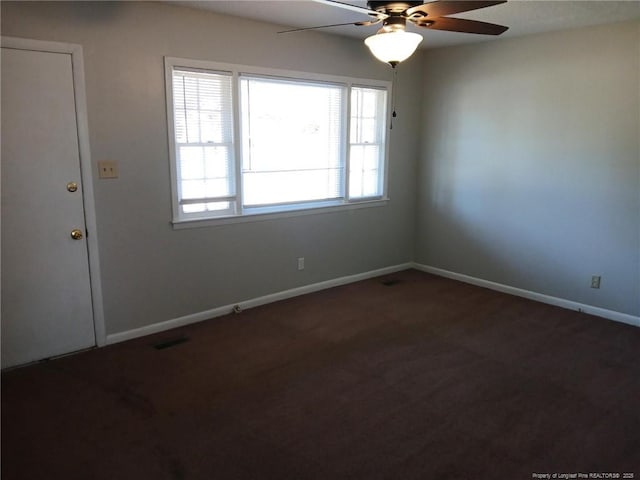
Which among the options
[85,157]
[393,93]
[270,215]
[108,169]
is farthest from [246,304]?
[393,93]

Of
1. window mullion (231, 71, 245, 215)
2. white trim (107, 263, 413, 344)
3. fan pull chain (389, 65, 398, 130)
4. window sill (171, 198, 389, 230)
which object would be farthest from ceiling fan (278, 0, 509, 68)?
white trim (107, 263, 413, 344)

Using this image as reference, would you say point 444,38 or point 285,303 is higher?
point 444,38

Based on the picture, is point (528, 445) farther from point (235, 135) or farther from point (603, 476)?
point (235, 135)

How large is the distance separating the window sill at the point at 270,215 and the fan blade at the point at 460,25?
7.17 feet

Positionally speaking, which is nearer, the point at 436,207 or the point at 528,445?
the point at 528,445

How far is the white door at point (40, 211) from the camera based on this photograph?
2877 millimetres

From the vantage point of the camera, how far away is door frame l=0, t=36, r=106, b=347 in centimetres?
287

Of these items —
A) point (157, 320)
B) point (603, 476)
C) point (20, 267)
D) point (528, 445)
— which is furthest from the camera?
point (157, 320)

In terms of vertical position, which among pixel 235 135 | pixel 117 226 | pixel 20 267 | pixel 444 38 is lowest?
pixel 20 267

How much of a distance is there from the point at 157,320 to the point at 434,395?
2192mm

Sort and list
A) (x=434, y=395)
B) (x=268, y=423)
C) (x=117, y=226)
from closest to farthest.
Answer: (x=268, y=423) < (x=434, y=395) < (x=117, y=226)

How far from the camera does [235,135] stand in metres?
3.81

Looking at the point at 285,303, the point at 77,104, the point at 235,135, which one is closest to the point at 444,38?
the point at 235,135

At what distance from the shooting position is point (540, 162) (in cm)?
428
